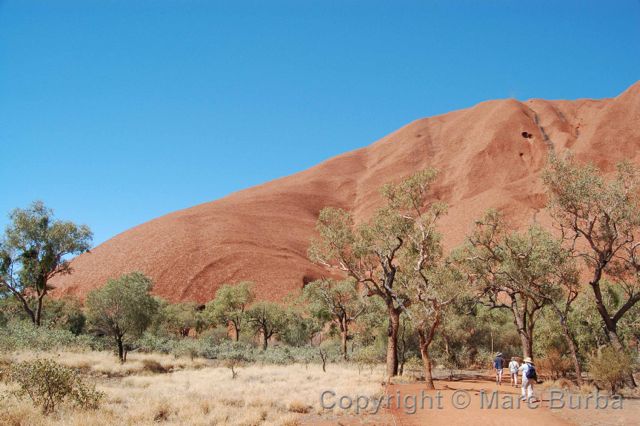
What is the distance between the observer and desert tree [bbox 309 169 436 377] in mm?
20953

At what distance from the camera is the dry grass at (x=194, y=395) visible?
9.68 m

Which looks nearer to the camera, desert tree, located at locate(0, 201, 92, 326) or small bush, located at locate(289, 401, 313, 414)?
small bush, located at locate(289, 401, 313, 414)

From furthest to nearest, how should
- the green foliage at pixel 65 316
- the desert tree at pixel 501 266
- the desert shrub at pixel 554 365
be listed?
the green foliage at pixel 65 316 < the desert shrub at pixel 554 365 < the desert tree at pixel 501 266

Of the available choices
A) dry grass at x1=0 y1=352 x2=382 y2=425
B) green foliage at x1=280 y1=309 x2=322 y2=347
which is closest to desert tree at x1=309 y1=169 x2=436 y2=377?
dry grass at x1=0 y1=352 x2=382 y2=425

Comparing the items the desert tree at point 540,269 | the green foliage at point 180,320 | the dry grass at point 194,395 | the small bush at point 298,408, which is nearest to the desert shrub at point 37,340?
the dry grass at point 194,395

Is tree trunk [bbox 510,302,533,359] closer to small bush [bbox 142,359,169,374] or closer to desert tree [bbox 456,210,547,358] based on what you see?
desert tree [bbox 456,210,547,358]

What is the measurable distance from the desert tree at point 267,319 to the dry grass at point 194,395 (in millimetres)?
19090

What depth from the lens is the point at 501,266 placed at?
2164 cm

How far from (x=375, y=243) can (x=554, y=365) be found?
34.8 feet

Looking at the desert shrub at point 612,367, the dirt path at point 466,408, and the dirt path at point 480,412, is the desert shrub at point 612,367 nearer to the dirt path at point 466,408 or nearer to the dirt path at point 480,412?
the dirt path at point 480,412

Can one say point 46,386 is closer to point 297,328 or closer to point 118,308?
point 118,308

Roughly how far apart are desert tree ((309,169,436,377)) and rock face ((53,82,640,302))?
23.5 metres

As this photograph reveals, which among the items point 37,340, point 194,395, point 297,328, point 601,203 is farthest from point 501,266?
point 297,328

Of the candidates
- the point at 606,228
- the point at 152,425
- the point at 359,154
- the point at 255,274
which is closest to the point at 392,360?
the point at 606,228
